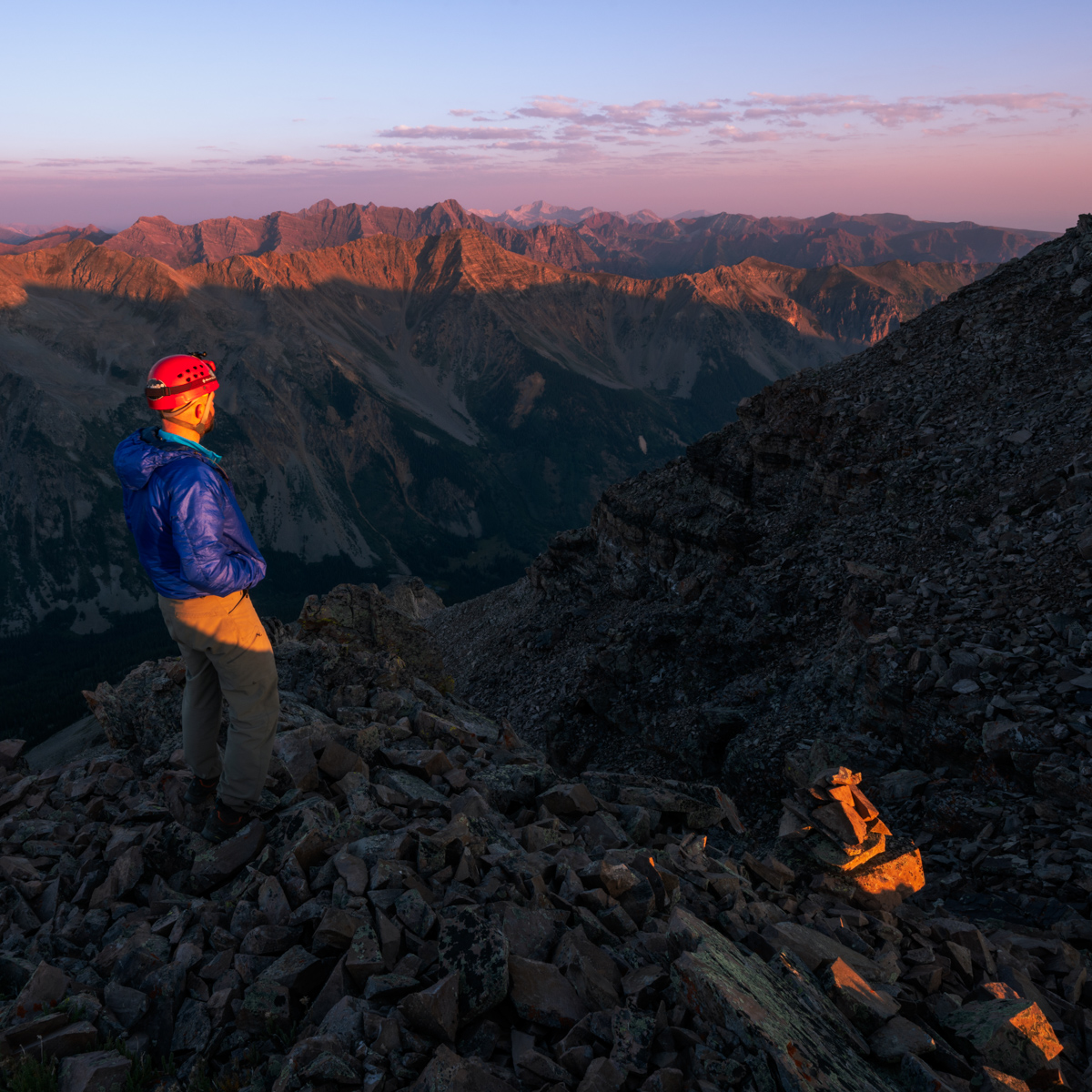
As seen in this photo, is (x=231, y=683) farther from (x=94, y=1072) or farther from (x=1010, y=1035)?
(x=1010, y=1035)

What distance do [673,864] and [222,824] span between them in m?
5.06

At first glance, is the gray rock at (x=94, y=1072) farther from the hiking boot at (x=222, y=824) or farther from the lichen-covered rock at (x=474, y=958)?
the hiking boot at (x=222, y=824)

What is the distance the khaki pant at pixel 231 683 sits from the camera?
6883 mm

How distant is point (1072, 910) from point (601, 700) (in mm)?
17066

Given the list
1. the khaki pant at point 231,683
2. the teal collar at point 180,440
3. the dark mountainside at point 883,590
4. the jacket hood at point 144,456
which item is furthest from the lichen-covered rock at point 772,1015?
the dark mountainside at point 883,590

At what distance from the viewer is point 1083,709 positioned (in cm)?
1189

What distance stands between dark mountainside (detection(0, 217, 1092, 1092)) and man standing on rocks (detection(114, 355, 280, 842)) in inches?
39.5

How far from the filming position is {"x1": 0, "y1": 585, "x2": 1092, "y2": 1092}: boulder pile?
15.7ft

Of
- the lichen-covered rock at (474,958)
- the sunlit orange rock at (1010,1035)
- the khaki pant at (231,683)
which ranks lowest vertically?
the sunlit orange rock at (1010,1035)

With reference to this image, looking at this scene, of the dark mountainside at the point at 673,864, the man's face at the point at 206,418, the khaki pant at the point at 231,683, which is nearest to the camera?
the dark mountainside at the point at 673,864

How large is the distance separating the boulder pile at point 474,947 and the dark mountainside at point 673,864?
1.2 inches

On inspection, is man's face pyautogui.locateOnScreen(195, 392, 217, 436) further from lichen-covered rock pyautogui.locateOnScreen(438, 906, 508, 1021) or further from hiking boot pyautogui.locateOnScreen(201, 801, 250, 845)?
lichen-covered rock pyautogui.locateOnScreen(438, 906, 508, 1021)

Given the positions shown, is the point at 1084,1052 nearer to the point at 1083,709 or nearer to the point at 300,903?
the point at 1083,709

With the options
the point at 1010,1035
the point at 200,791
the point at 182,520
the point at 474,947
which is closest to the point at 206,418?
the point at 182,520
